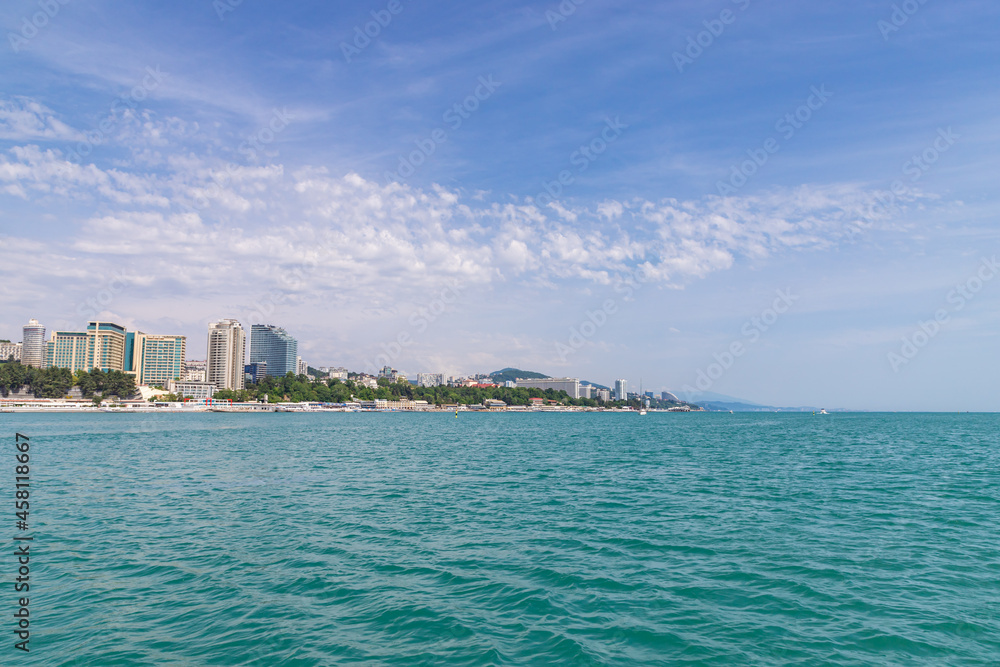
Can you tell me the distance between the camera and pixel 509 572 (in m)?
14.6

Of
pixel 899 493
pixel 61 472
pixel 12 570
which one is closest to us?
pixel 12 570

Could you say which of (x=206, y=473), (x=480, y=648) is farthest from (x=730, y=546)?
(x=206, y=473)

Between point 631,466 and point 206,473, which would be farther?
point 631,466

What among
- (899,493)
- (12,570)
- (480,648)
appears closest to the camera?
(480,648)

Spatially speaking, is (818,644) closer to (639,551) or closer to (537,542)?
(639,551)

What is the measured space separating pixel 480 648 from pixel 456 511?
40.8 feet

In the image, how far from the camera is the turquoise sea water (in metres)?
10.4

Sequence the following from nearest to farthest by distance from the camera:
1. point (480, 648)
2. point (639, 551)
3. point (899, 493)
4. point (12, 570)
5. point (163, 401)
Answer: point (480, 648) → point (12, 570) → point (639, 551) → point (899, 493) → point (163, 401)

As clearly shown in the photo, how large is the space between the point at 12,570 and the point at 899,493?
1367 inches

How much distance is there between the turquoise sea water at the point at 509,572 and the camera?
10.4 meters

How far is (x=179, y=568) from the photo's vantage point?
14883 mm

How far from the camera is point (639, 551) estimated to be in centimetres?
1670

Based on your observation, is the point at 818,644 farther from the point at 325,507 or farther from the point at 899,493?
the point at 899,493

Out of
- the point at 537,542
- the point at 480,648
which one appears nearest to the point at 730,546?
the point at 537,542
